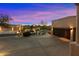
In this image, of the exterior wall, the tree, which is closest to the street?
the exterior wall

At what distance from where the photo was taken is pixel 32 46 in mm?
3000

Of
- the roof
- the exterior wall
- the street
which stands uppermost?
the roof

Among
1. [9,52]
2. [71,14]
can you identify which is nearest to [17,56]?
[9,52]

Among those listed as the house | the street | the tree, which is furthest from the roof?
the tree

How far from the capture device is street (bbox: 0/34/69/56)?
2.96 meters

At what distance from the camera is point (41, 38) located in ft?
9.85

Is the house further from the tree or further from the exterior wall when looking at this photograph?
the tree

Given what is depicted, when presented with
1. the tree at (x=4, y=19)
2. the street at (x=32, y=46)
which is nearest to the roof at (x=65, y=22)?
the street at (x=32, y=46)

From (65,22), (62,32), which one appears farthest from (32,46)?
(65,22)

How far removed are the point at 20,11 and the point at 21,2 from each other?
13cm

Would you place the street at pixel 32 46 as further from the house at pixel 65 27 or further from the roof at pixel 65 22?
the roof at pixel 65 22

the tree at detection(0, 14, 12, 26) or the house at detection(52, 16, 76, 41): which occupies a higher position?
the tree at detection(0, 14, 12, 26)

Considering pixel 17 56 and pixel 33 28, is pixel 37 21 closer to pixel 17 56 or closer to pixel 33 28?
pixel 33 28

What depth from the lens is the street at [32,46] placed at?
296 cm
